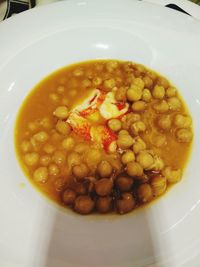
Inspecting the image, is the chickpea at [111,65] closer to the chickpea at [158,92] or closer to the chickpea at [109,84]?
the chickpea at [109,84]

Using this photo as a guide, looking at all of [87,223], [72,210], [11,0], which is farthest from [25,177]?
[11,0]

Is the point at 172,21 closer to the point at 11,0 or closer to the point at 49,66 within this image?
the point at 49,66

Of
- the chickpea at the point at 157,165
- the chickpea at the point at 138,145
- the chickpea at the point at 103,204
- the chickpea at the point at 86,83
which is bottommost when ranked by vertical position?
the chickpea at the point at 103,204

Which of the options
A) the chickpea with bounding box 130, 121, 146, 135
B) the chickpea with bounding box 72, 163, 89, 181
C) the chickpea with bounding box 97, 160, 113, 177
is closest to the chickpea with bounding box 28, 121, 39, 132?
the chickpea with bounding box 72, 163, 89, 181

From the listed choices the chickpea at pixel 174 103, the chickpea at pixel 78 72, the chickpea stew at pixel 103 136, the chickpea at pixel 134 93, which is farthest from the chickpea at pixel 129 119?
the chickpea at pixel 78 72

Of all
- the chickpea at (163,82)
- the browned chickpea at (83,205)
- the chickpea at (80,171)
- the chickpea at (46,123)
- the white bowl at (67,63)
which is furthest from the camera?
the chickpea at (163,82)

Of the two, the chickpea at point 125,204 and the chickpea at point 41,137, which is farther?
the chickpea at point 41,137

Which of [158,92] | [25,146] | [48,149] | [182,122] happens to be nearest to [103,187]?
[48,149]

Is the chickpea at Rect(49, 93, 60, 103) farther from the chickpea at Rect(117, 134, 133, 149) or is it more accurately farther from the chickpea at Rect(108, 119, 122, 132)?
the chickpea at Rect(117, 134, 133, 149)
